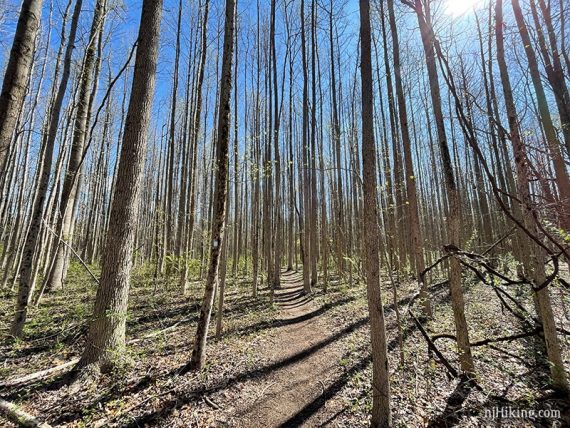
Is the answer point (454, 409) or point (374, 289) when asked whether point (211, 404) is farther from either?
point (454, 409)

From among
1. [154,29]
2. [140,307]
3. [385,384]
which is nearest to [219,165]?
[154,29]

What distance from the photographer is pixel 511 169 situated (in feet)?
25.4

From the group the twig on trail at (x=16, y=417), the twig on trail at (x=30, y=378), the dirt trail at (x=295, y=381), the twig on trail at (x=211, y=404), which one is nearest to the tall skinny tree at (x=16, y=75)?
the twig on trail at (x=16, y=417)

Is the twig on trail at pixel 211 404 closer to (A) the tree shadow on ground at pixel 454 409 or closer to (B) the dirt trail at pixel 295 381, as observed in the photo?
(B) the dirt trail at pixel 295 381

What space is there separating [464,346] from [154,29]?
6.33 m

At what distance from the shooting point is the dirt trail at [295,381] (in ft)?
10.2

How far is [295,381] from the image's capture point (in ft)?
12.7

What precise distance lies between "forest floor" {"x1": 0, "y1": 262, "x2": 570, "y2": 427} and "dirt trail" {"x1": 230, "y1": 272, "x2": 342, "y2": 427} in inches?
0.6

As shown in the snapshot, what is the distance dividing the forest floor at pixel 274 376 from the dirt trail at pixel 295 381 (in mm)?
15

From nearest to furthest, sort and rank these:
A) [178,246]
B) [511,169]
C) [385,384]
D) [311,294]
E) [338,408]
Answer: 1. [385,384]
2. [338,408]
3. [511,169]
4. [311,294]
5. [178,246]

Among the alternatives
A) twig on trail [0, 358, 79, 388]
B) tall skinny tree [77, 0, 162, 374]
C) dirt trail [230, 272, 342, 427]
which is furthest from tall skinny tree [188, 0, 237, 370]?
twig on trail [0, 358, 79, 388]

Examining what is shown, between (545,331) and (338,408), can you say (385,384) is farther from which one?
(545,331)

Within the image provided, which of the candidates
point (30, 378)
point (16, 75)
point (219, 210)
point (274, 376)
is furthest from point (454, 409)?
point (16, 75)

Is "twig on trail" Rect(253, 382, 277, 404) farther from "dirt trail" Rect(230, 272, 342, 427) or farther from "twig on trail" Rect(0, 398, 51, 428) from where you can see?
"twig on trail" Rect(0, 398, 51, 428)
